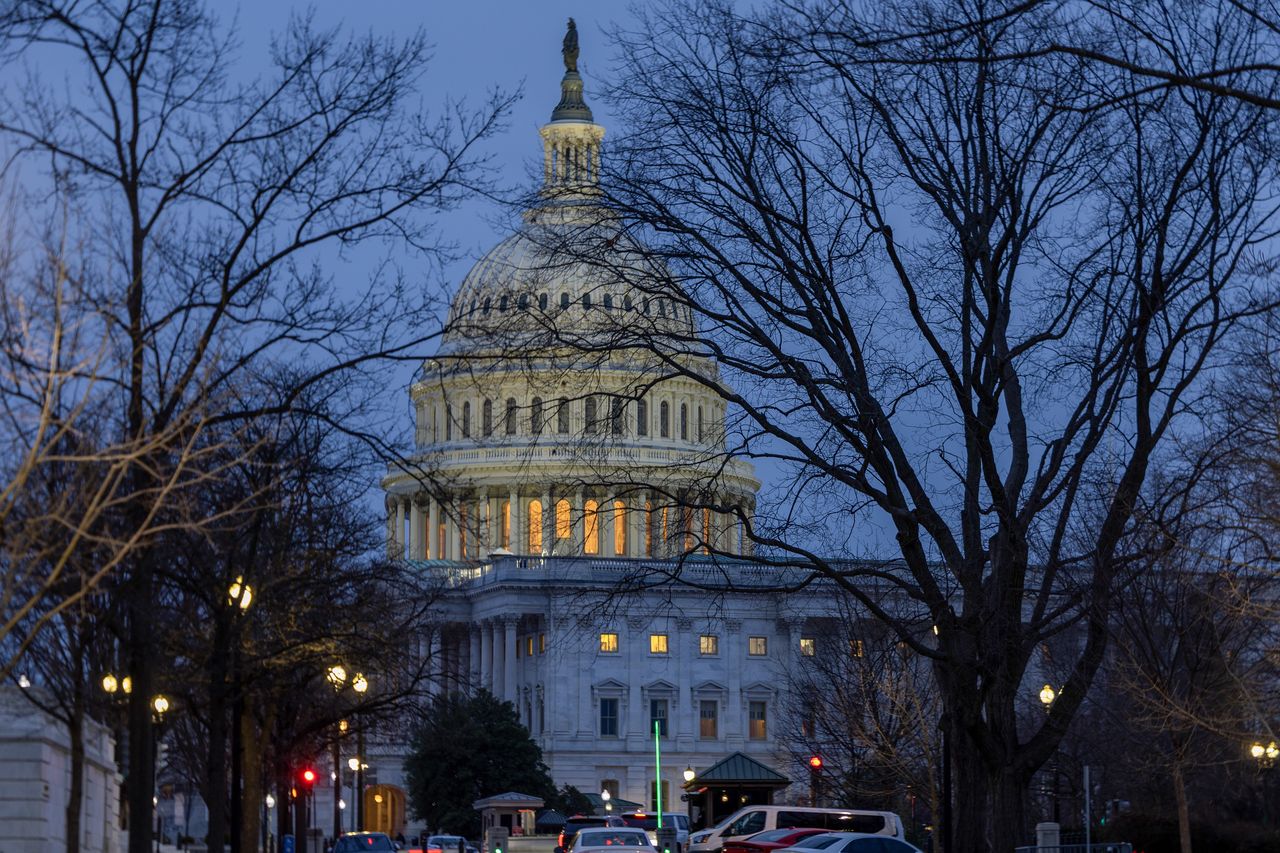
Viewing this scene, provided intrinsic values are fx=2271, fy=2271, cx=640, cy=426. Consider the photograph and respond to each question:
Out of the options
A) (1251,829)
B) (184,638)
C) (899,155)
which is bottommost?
(1251,829)

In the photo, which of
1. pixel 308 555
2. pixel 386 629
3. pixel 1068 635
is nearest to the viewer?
pixel 308 555

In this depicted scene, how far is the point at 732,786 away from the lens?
7869 cm

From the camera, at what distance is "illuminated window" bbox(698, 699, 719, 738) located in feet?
505

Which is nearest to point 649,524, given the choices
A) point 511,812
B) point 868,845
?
point 868,845

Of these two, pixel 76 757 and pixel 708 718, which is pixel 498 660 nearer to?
pixel 708 718

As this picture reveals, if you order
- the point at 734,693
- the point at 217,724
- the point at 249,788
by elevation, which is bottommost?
the point at 249,788

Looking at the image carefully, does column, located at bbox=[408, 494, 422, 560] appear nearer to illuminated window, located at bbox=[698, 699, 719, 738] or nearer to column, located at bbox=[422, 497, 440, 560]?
column, located at bbox=[422, 497, 440, 560]

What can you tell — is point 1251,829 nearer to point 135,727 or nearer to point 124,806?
point 124,806

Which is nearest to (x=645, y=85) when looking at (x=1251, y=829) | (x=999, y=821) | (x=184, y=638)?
(x=999, y=821)

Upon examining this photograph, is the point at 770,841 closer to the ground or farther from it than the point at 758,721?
closer to the ground

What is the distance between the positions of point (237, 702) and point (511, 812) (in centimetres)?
4774

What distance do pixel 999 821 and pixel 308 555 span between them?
13553 millimetres

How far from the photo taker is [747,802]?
270 ft

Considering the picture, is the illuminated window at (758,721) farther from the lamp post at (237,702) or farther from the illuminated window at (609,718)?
the lamp post at (237,702)
